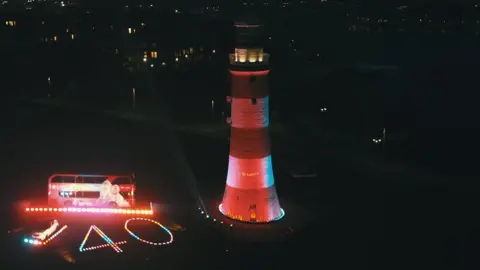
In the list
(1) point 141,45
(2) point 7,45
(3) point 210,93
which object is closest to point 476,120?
(3) point 210,93

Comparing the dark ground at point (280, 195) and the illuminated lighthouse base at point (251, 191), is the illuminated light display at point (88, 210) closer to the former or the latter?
the dark ground at point (280, 195)

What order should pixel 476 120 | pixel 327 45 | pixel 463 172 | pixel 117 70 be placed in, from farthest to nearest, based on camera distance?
1. pixel 327 45
2. pixel 117 70
3. pixel 476 120
4. pixel 463 172

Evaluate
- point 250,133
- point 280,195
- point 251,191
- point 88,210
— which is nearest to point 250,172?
point 251,191

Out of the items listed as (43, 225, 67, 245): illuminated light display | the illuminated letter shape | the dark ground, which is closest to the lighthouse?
the dark ground

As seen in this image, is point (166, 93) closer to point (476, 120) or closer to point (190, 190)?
point (476, 120)

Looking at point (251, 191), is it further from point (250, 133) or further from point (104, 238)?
point (104, 238)

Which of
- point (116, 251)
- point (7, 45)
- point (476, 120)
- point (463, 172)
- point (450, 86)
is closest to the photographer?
point (116, 251)

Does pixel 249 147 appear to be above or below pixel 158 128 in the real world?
above
